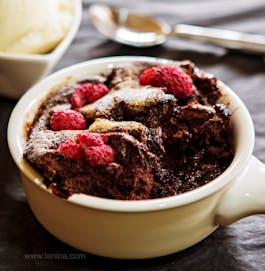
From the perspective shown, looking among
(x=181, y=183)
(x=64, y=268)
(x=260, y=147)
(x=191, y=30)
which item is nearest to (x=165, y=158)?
(x=181, y=183)

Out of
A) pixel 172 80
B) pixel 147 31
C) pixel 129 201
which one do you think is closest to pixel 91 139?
pixel 129 201

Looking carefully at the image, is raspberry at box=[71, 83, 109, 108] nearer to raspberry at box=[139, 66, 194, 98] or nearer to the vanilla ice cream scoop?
raspberry at box=[139, 66, 194, 98]

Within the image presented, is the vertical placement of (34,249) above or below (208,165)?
below

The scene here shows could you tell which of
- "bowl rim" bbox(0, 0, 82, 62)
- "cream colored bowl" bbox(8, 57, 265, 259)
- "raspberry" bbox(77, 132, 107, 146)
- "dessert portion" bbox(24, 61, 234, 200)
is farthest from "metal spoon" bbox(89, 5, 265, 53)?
"raspberry" bbox(77, 132, 107, 146)

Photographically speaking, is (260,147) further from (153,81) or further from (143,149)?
(143,149)

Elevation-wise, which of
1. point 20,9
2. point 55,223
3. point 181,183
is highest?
point 20,9

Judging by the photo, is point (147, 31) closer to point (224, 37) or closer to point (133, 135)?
point (224, 37)

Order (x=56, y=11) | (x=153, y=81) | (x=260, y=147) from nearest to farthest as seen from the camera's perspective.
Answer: (x=153, y=81) < (x=260, y=147) < (x=56, y=11)
